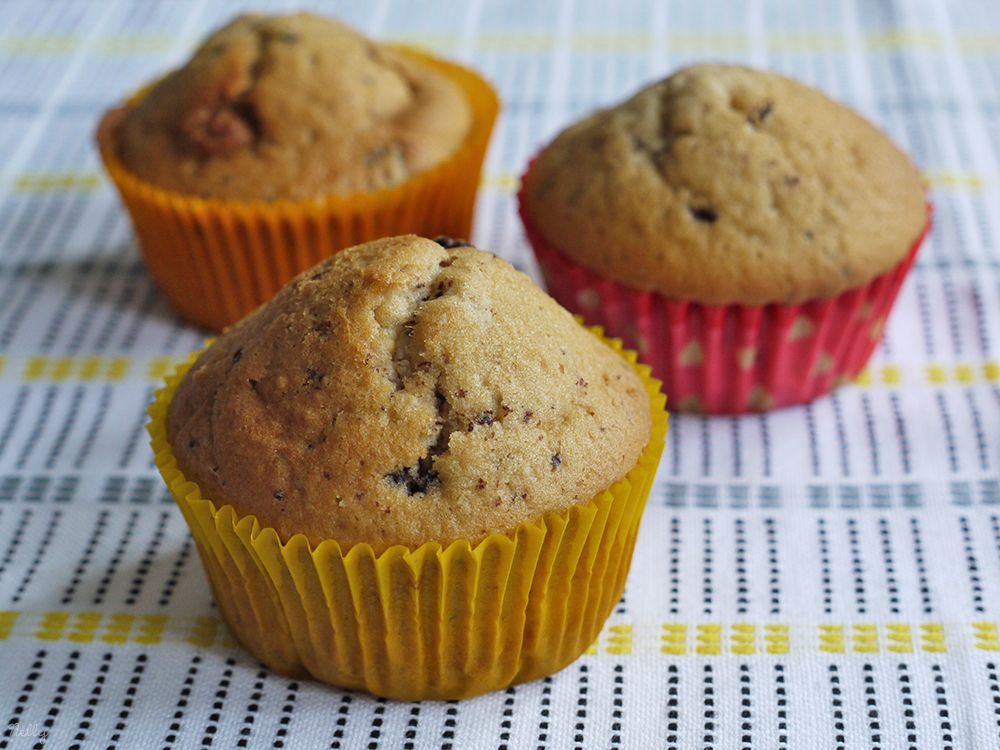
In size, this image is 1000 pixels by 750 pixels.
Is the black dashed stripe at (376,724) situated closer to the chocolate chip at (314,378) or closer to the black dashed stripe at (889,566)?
the chocolate chip at (314,378)

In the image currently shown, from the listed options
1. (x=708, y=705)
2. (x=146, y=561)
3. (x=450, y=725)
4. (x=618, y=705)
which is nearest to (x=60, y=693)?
(x=146, y=561)

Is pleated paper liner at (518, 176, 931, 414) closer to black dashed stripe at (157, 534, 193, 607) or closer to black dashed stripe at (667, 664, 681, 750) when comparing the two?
black dashed stripe at (667, 664, 681, 750)

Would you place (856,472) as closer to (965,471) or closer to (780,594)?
(965,471)

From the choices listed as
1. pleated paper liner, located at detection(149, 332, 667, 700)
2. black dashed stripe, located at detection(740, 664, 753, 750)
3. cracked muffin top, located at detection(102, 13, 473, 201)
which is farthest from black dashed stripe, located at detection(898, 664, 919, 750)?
cracked muffin top, located at detection(102, 13, 473, 201)

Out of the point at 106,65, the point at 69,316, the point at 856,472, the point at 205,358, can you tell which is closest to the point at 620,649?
the point at 856,472

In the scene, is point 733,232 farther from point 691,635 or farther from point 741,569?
point 691,635

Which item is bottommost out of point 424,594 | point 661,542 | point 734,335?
point 661,542
